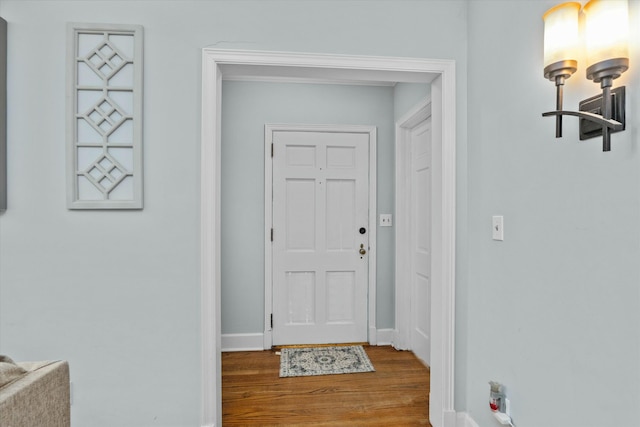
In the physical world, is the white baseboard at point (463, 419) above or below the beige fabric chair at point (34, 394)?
below

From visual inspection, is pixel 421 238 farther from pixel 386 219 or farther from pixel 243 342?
pixel 243 342

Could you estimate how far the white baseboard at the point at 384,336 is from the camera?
3.28 m

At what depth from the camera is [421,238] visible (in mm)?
2895

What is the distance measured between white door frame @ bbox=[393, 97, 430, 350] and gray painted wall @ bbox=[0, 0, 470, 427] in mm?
1470

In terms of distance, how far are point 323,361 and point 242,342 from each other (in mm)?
777

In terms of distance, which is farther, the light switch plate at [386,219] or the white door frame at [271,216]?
the light switch plate at [386,219]

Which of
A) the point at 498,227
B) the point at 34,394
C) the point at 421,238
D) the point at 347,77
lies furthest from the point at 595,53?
the point at 421,238

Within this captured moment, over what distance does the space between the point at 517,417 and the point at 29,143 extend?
2575 mm

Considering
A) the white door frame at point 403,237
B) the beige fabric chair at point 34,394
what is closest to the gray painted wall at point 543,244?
the white door frame at point 403,237

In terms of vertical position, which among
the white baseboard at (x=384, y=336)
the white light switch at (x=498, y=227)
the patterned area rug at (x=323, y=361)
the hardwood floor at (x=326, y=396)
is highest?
the white light switch at (x=498, y=227)

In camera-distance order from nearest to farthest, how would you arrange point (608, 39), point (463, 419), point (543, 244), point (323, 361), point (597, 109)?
point (608, 39), point (597, 109), point (543, 244), point (463, 419), point (323, 361)

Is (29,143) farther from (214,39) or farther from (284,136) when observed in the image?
(284,136)

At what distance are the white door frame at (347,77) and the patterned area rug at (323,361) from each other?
32.6 inches

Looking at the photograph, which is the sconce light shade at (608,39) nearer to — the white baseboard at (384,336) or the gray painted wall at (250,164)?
the gray painted wall at (250,164)
